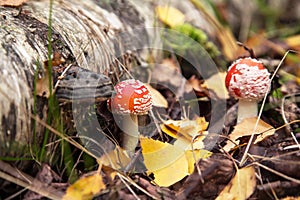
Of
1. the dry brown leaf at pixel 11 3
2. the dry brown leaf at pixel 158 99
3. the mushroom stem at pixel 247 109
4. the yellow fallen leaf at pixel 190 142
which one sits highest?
the dry brown leaf at pixel 11 3

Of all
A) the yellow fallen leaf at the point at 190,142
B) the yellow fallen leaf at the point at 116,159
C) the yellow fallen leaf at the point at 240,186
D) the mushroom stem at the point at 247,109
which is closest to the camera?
the yellow fallen leaf at the point at 240,186

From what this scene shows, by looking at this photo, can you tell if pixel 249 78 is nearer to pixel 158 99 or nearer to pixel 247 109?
pixel 247 109

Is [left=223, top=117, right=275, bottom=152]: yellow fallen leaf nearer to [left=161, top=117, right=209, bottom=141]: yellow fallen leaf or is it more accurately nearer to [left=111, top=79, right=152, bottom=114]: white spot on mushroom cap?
[left=161, top=117, right=209, bottom=141]: yellow fallen leaf

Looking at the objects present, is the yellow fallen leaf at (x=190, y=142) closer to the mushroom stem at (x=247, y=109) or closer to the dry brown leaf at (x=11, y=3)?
the mushroom stem at (x=247, y=109)

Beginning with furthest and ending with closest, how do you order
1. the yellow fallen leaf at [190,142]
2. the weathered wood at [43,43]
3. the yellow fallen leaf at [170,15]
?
the yellow fallen leaf at [170,15], the yellow fallen leaf at [190,142], the weathered wood at [43,43]

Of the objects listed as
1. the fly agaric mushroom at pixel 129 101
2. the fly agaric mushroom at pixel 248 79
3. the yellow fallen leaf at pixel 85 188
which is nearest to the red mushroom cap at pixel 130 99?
the fly agaric mushroom at pixel 129 101

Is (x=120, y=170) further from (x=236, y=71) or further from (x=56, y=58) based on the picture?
(x=236, y=71)
